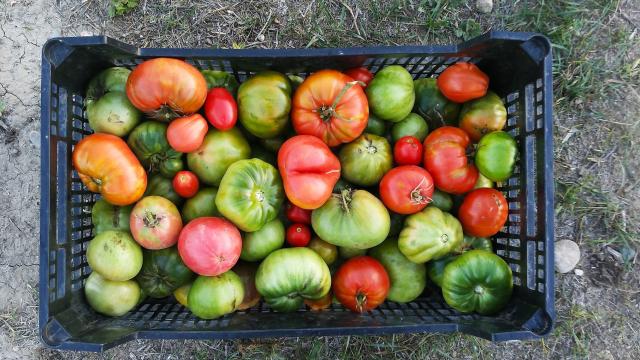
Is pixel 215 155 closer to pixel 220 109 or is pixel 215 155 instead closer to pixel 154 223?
pixel 220 109

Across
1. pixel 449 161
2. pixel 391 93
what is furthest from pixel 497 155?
pixel 391 93

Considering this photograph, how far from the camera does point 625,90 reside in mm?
3355

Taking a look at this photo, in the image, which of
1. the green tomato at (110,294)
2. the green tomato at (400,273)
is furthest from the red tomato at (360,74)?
the green tomato at (110,294)

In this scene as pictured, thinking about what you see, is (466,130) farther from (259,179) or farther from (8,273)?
(8,273)

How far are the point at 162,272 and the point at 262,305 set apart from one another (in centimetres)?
60

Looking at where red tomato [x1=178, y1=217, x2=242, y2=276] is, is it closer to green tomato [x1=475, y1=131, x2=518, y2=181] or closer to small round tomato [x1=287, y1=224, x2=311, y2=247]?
small round tomato [x1=287, y1=224, x2=311, y2=247]

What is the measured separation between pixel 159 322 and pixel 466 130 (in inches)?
76.1

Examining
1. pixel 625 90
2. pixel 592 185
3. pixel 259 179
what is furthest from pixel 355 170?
pixel 625 90

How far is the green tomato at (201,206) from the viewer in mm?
2549

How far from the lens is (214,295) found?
7.84ft

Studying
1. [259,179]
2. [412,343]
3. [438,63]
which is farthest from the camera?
[412,343]

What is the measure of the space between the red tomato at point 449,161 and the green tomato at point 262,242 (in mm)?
861

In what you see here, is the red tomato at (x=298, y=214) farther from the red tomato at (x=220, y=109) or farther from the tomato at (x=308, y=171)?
the red tomato at (x=220, y=109)

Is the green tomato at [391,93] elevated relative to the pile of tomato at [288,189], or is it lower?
elevated
